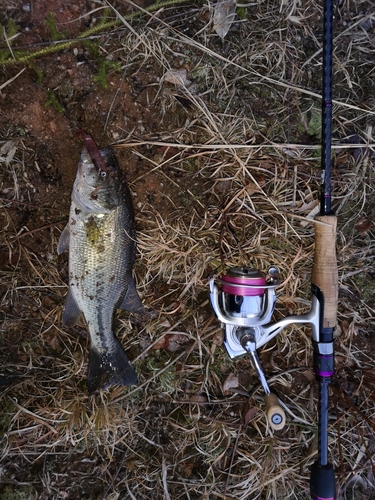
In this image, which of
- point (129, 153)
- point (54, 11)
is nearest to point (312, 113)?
point (129, 153)

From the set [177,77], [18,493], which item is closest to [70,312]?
[18,493]

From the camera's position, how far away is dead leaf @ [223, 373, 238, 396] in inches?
103

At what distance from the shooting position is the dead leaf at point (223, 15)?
7.72ft

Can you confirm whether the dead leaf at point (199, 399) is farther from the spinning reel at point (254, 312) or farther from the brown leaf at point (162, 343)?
the spinning reel at point (254, 312)

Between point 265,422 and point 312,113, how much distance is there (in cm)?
207

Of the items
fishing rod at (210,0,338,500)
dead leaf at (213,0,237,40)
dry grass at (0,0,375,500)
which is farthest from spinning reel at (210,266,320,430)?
dead leaf at (213,0,237,40)

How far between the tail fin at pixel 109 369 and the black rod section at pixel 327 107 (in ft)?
4.92

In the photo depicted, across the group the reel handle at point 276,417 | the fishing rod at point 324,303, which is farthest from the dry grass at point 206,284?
the reel handle at point 276,417

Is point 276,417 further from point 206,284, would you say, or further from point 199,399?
point 206,284

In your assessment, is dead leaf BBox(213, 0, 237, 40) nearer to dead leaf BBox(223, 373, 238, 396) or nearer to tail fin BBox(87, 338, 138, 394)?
tail fin BBox(87, 338, 138, 394)

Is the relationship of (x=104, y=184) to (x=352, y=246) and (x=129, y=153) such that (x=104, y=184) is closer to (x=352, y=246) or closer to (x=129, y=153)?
(x=129, y=153)

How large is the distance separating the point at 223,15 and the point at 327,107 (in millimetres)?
918

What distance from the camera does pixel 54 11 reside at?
228cm

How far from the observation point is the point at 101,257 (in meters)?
2.24
